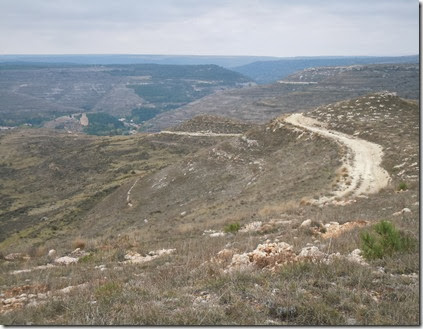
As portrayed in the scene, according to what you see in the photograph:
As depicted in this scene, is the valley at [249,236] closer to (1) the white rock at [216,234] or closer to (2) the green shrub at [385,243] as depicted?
(2) the green shrub at [385,243]

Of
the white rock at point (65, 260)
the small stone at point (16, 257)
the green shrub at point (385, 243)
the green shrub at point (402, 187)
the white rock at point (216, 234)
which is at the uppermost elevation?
the green shrub at point (385, 243)

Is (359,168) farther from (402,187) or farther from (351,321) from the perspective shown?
(351,321)

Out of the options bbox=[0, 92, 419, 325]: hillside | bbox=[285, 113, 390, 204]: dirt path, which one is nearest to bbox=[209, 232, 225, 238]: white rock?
bbox=[0, 92, 419, 325]: hillside

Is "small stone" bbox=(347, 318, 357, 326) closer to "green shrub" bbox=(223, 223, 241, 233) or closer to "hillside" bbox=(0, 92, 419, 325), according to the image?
"hillside" bbox=(0, 92, 419, 325)

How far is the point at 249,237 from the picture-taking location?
42.0 ft

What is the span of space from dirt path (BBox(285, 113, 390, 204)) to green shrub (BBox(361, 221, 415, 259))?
11.4 metres

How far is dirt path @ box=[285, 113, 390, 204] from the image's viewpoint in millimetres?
20984

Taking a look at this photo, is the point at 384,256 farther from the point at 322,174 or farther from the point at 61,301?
the point at 322,174

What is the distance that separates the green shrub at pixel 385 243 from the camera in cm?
767

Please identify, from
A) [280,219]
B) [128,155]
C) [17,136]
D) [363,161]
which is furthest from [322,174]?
[17,136]

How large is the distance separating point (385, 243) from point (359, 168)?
18559 millimetres

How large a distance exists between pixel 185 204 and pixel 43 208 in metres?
31.9

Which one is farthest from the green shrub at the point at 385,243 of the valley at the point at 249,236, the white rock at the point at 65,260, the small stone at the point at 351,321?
the white rock at the point at 65,260

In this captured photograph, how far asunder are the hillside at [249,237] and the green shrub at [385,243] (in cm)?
8
